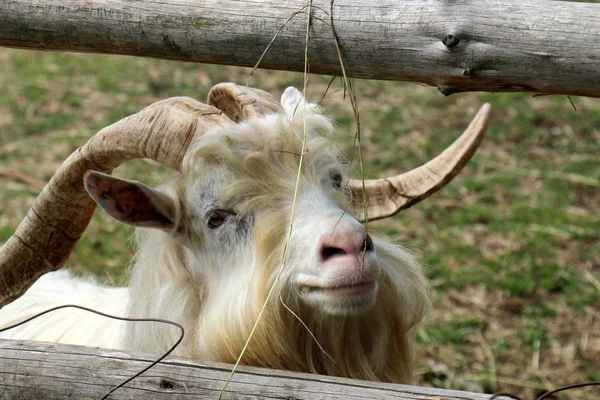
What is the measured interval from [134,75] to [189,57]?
23.5 feet

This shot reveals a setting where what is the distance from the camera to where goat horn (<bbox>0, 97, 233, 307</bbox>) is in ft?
11.1

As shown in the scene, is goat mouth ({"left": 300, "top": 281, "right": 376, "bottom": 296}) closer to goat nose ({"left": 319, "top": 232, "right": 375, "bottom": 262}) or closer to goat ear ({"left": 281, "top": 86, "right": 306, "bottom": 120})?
goat nose ({"left": 319, "top": 232, "right": 375, "bottom": 262})

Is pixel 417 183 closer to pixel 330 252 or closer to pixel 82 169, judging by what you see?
pixel 330 252

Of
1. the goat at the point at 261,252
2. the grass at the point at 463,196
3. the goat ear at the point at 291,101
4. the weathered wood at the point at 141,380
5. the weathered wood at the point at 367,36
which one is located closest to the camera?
the weathered wood at the point at 367,36

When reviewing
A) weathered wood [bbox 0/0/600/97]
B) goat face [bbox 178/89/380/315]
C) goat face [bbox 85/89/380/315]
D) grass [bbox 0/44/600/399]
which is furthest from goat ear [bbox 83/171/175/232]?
grass [bbox 0/44/600/399]

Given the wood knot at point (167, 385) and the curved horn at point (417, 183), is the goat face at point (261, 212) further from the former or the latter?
the wood knot at point (167, 385)

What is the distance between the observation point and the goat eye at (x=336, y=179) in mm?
3617

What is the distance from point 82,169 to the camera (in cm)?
348

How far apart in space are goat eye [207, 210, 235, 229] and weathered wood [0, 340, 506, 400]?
0.82 m

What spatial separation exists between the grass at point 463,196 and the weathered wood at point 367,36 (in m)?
1.68

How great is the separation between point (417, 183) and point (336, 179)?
504 mm

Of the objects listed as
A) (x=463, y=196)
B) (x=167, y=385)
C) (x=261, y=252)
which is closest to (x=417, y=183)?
(x=261, y=252)

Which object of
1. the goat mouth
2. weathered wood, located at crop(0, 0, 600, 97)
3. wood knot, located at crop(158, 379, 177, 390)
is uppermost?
weathered wood, located at crop(0, 0, 600, 97)

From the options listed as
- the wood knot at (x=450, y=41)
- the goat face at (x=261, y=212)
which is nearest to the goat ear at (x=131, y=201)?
the goat face at (x=261, y=212)
